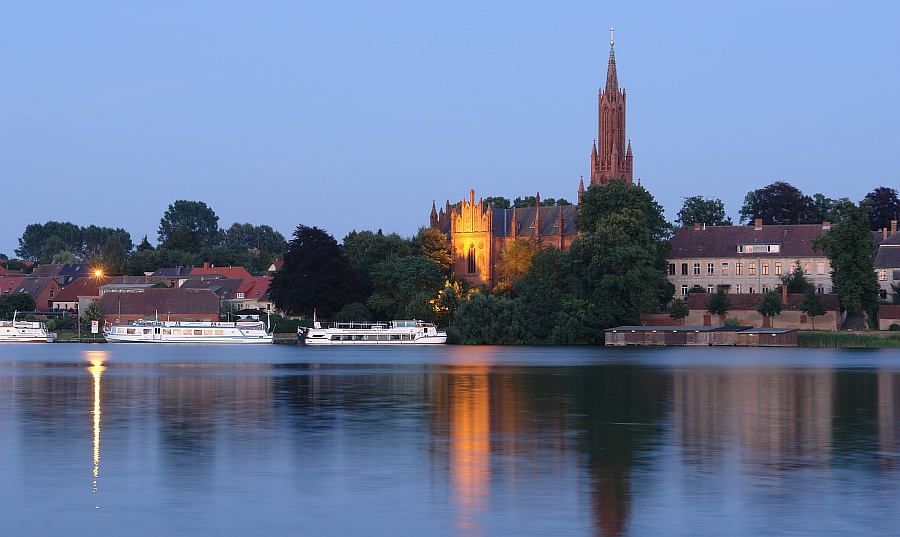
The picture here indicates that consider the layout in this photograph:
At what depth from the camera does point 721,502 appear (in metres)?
21.4

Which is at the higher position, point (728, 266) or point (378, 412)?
point (728, 266)

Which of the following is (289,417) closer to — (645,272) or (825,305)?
(645,272)

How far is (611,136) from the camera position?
505 feet

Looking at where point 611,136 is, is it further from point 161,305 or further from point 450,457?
point 450,457

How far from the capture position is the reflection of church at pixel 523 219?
486ft

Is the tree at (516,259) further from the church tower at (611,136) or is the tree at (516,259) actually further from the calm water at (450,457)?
the calm water at (450,457)

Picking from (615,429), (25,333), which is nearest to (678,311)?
(25,333)

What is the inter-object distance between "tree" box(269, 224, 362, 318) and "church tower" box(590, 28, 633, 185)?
38625 mm

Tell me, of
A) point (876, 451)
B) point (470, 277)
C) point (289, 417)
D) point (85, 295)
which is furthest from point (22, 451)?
point (85, 295)

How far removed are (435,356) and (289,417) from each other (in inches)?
2118

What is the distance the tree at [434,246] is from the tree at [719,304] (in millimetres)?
36190

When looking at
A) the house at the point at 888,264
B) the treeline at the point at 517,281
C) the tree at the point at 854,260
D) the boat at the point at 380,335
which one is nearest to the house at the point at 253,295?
the treeline at the point at 517,281

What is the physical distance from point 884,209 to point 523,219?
42564 mm

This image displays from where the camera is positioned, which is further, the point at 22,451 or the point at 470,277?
the point at 470,277
